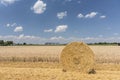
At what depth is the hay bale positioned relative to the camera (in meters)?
14.4

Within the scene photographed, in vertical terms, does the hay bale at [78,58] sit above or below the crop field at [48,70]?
above

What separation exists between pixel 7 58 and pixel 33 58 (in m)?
2.33

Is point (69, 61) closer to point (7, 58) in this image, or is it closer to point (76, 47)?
point (76, 47)

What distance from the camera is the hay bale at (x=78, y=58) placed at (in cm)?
1437

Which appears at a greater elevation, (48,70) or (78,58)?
(78,58)

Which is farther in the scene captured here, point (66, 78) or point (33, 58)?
point (33, 58)

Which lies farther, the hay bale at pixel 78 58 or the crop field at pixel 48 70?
the hay bale at pixel 78 58

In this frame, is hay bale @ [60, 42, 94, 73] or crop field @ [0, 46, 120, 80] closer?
crop field @ [0, 46, 120, 80]

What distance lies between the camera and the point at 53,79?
38.9ft

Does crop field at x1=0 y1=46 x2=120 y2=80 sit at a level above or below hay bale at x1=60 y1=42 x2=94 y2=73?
below

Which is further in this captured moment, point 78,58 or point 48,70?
point 48,70

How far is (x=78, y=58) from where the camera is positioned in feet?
48.6

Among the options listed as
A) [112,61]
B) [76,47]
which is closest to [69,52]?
[76,47]

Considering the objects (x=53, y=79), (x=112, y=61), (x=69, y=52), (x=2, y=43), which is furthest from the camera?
(x=2, y=43)
